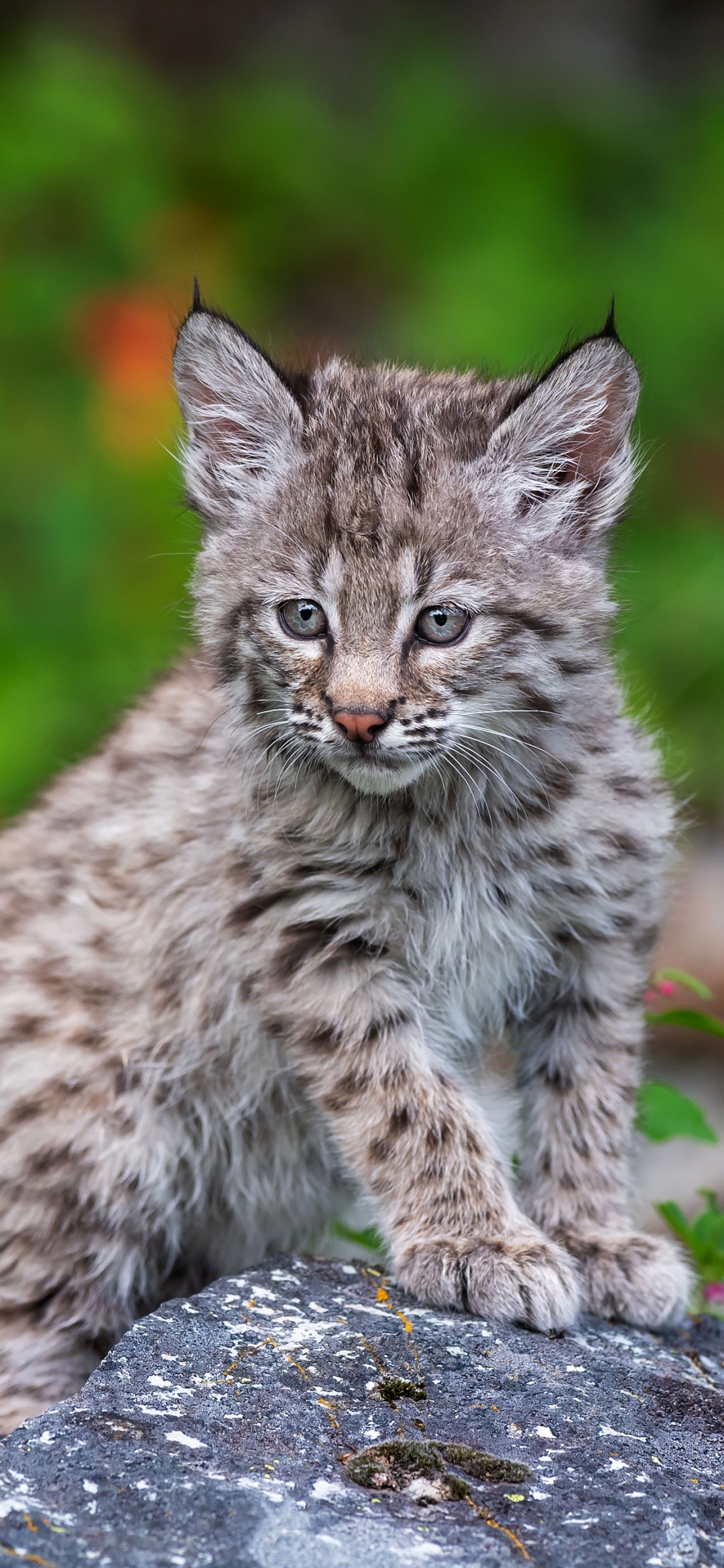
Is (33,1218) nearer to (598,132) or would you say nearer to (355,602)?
(355,602)

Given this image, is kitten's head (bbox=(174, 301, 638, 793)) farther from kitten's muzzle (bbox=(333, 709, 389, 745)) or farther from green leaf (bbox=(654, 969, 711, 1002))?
green leaf (bbox=(654, 969, 711, 1002))

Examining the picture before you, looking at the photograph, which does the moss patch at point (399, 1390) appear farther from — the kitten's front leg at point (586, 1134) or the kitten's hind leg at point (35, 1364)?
the kitten's hind leg at point (35, 1364)

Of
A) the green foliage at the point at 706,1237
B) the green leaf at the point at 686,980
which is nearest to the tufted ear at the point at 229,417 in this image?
the green leaf at the point at 686,980

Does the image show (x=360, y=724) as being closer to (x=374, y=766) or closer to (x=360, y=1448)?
(x=374, y=766)

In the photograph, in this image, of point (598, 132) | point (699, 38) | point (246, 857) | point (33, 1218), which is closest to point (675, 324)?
point (598, 132)

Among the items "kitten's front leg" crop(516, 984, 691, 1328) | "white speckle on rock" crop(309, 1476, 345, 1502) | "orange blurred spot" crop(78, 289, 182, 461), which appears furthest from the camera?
"orange blurred spot" crop(78, 289, 182, 461)

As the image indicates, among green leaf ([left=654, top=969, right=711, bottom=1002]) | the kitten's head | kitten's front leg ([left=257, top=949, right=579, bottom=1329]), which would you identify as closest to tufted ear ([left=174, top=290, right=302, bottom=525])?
the kitten's head
